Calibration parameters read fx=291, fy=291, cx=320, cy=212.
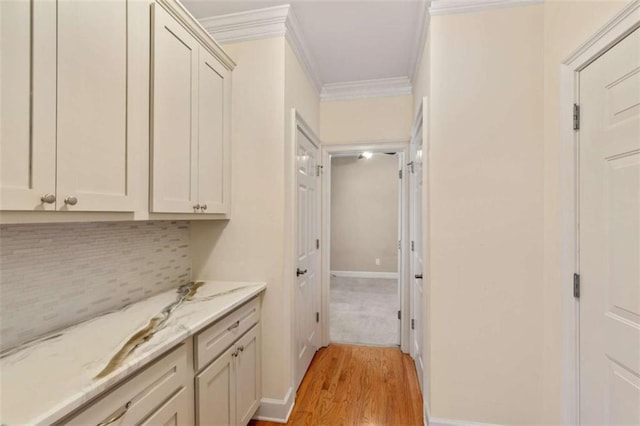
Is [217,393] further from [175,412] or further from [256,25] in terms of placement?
[256,25]

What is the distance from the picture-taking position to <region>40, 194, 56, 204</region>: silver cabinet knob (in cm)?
91

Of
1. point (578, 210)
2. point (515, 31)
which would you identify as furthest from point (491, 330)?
point (515, 31)

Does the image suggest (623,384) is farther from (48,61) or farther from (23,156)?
(48,61)

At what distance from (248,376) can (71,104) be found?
1601 mm

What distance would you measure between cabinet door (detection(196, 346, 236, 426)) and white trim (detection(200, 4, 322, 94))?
198 centimetres

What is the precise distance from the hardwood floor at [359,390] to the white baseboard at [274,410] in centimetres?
4

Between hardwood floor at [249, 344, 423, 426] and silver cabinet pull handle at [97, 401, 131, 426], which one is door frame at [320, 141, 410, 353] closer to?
hardwood floor at [249, 344, 423, 426]

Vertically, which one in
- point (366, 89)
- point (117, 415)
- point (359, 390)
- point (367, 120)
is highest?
point (366, 89)

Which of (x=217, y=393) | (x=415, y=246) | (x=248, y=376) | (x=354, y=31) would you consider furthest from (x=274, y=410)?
(x=354, y=31)

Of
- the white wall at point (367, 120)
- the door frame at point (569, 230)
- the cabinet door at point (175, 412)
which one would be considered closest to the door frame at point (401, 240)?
the white wall at point (367, 120)

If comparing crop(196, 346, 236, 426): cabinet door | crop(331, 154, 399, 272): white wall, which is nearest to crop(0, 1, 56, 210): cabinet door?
crop(196, 346, 236, 426): cabinet door

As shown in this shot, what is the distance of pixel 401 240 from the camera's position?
9.64ft

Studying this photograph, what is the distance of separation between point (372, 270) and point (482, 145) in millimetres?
4752

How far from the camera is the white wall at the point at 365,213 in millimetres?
6086
